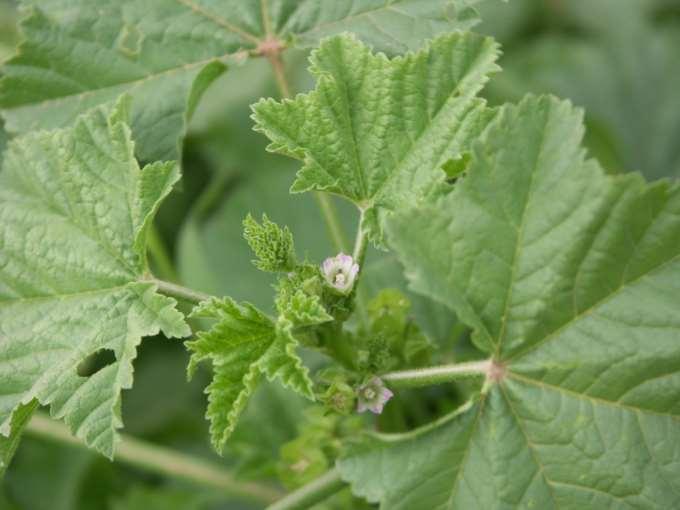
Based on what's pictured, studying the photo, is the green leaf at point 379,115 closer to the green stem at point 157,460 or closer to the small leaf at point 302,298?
the small leaf at point 302,298

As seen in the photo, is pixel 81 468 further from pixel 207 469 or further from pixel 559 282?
pixel 559 282

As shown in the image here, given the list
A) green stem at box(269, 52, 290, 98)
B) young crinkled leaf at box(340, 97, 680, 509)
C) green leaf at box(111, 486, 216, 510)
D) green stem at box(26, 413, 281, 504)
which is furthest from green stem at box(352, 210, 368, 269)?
green leaf at box(111, 486, 216, 510)

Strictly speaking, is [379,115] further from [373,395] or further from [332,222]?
[373,395]

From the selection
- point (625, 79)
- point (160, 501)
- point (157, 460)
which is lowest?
point (160, 501)

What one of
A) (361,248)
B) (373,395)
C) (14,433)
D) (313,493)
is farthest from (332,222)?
(14,433)

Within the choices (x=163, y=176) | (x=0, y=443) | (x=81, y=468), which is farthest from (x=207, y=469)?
(x=163, y=176)

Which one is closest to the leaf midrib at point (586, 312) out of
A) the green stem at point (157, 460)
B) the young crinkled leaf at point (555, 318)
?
the young crinkled leaf at point (555, 318)
